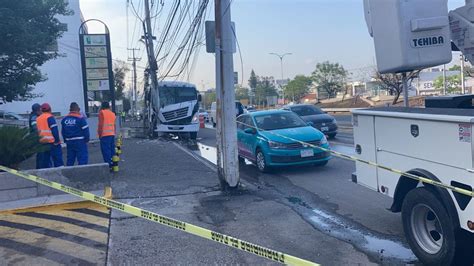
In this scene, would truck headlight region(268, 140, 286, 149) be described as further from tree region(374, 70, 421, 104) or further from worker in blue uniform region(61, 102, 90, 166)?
worker in blue uniform region(61, 102, 90, 166)

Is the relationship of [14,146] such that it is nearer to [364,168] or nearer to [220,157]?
[220,157]

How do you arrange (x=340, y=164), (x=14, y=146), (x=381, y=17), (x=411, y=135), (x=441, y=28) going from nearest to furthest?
(x=411, y=135), (x=441, y=28), (x=381, y=17), (x=14, y=146), (x=340, y=164)

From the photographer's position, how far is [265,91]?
98938 millimetres

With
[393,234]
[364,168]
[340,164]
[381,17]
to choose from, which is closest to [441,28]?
[381,17]

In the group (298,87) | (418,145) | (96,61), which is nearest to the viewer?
(418,145)

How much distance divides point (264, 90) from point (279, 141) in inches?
3540

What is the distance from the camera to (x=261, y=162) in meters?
10.9

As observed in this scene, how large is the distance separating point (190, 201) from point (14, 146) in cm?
349

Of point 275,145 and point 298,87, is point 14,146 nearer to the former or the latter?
point 275,145

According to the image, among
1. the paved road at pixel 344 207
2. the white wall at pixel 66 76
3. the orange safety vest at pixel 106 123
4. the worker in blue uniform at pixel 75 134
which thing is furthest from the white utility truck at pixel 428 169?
the white wall at pixel 66 76

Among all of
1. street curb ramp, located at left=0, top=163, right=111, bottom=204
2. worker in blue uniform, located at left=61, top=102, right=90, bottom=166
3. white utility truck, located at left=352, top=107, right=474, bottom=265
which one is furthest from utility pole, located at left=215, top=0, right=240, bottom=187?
worker in blue uniform, located at left=61, top=102, right=90, bottom=166

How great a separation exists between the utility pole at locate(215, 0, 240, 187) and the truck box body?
2.68m

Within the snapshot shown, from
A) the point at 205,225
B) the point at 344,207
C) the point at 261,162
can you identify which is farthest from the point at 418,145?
the point at 261,162

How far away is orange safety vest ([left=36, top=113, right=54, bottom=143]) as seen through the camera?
9398 mm
